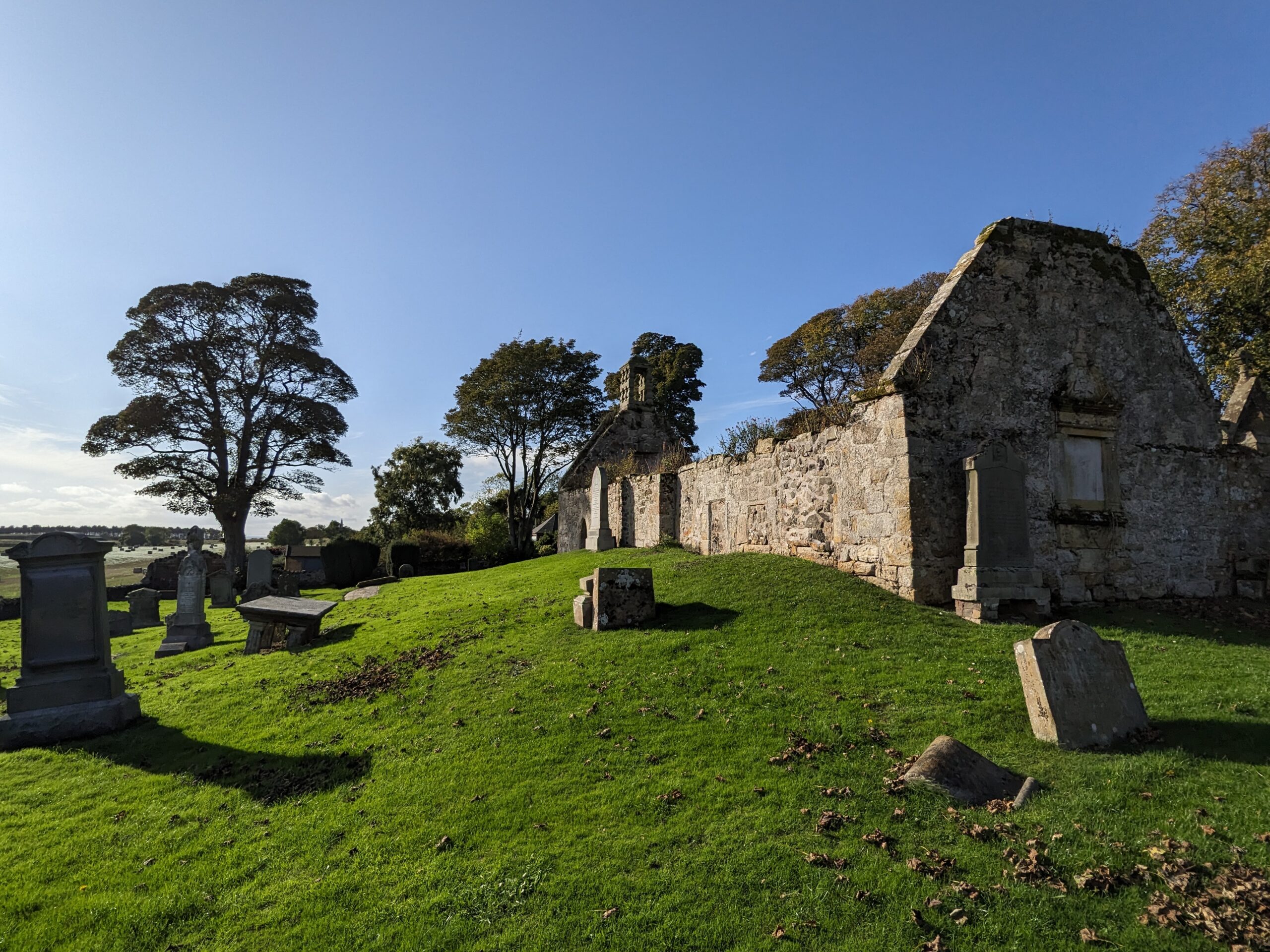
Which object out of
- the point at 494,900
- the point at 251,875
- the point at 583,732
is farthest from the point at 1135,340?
the point at 251,875

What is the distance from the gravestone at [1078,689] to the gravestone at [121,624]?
19934 mm

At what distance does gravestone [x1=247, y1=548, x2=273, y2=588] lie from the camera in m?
20.0

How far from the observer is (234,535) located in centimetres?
2861

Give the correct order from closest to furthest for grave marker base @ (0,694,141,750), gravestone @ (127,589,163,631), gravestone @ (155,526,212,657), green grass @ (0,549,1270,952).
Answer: green grass @ (0,549,1270,952)
grave marker base @ (0,694,141,750)
gravestone @ (155,526,212,657)
gravestone @ (127,589,163,631)

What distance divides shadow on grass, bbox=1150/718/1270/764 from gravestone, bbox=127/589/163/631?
22.5 metres

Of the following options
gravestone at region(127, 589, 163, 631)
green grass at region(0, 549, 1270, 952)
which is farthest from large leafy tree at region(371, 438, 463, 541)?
green grass at region(0, 549, 1270, 952)

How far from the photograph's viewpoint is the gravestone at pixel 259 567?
20047 millimetres

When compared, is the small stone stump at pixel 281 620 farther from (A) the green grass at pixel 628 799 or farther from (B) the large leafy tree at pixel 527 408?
(B) the large leafy tree at pixel 527 408

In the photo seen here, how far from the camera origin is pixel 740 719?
6.18m

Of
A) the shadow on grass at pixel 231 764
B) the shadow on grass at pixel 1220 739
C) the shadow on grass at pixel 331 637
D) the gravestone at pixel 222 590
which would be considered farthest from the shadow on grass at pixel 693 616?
the gravestone at pixel 222 590

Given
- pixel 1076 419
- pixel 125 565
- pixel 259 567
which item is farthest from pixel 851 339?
pixel 125 565

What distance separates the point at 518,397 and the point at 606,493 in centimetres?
1385

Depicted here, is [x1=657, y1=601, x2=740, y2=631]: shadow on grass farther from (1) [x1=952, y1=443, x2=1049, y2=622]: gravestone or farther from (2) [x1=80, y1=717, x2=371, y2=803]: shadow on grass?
(2) [x1=80, y1=717, x2=371, y2=803]: shadow on grass

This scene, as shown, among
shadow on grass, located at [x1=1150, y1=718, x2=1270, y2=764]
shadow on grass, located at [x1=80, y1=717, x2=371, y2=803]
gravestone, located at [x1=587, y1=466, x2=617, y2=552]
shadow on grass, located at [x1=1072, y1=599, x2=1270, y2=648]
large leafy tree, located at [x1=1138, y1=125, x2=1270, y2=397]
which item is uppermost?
large leafy tree, located at [x1=1138, y1=125, x2=1270, y2=397]
